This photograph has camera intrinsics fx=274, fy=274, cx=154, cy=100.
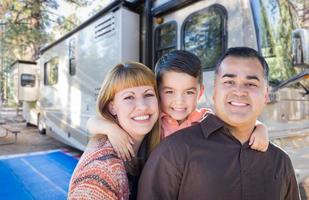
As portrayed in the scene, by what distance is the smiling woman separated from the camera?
4.18ft

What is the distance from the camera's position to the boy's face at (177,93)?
5.54 feet

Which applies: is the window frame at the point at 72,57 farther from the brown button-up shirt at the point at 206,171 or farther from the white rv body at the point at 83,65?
the brown button-up shirt at the point at 206,171

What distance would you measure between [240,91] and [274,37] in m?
2.03

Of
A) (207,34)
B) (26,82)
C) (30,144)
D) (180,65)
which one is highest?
(207,34)

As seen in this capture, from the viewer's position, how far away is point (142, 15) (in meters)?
4.21

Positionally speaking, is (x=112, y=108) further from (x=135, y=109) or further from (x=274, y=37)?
(x=274, y=37)

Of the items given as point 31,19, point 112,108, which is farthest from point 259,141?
point 31,19

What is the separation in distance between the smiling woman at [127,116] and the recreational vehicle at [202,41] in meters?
1.59

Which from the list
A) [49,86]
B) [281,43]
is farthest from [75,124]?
[281,43]

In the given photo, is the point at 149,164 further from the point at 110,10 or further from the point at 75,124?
the point at 75,124

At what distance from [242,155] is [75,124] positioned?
534 centimetres

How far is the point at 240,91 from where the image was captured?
4.35 feet

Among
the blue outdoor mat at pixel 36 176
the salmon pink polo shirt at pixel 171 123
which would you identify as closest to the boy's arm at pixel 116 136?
the salmon pink polo shirt at pixel 171 123

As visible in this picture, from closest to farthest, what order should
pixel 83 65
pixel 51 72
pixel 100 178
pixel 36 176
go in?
pixel 100 178
pixel 36 176
pixel 83 65
pixel 51 72
